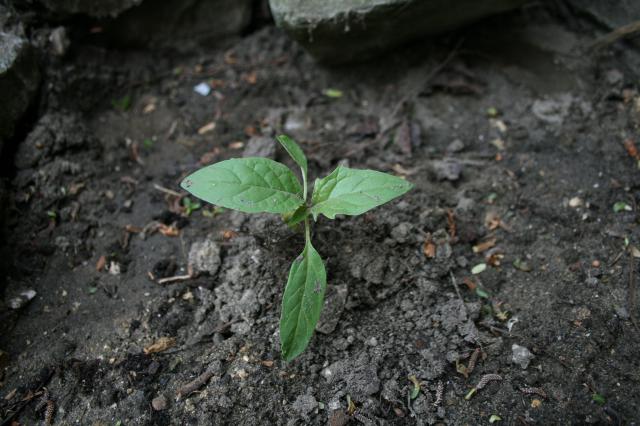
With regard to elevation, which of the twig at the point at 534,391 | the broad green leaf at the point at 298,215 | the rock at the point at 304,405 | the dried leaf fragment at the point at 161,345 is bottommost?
the twig at the point at 534,391

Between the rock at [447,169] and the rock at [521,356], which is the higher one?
the rock at [447,169]

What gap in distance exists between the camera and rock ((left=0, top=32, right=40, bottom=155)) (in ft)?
6.23

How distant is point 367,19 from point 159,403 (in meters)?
1.57

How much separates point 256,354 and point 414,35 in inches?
59.7

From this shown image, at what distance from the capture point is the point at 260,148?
6.92 ft

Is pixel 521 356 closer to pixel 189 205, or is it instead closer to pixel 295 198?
pixel 295 198

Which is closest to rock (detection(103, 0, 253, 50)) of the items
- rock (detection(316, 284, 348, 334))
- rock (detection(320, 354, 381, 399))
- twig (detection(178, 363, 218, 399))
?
rock (detection(316, 284, 348, 334))

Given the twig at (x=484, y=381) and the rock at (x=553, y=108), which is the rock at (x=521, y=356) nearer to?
the twig at (x=484, y=381)

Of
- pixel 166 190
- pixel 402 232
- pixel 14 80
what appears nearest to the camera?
pixel 402 232

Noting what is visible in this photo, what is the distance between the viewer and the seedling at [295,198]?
1.42 metres

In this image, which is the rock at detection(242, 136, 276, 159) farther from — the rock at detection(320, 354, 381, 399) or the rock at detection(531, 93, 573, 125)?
the rock at detection(531, 93, 573, 125)

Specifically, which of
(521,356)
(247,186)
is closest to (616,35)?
(521,356)

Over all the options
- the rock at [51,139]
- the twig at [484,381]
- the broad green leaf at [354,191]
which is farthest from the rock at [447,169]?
the rock at [51,139]

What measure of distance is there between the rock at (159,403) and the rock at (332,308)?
1.63 ft
